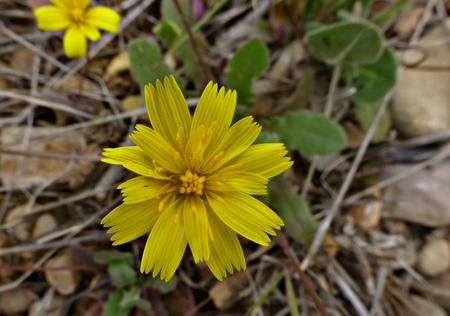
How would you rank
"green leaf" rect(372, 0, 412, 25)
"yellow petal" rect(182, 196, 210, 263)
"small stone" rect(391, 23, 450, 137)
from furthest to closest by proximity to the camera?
"small stone" rect(391, 23, 450, 137) → "green leaf" rect(372, 0, 412, 25) → "yellow petal" rect(182, 196, 210, 263)

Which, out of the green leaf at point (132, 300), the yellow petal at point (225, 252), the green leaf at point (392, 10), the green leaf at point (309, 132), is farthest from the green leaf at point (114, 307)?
the green leaf at point (392, 10)

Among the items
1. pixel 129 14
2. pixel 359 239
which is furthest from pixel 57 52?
pixel 359 239

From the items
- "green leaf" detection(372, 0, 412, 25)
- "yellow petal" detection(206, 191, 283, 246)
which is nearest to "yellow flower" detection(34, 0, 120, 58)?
"yellow petal" detection(206, 191, 283, 246)

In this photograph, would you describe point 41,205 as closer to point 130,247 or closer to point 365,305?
point 130,247

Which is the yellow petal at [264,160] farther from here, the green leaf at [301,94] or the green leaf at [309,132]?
the green leaf at [301,94]

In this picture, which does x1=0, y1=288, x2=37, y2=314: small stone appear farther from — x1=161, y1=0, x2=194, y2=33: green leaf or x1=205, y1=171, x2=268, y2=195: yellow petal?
x1=161, y1=0, x2=194, y2=33: green leaf

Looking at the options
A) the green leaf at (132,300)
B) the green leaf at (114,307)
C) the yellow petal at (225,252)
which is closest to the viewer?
the yellow petal at (225,252)
